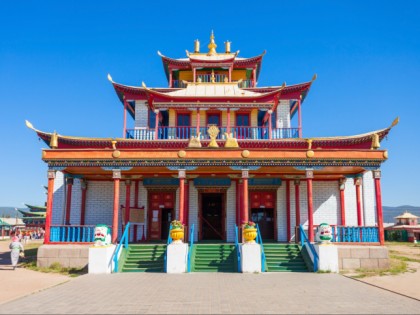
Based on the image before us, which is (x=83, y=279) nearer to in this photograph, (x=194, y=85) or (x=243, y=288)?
(x=243, y=288)

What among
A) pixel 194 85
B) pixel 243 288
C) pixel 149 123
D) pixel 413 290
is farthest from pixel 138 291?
pixel 194 85

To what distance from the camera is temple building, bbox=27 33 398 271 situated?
15.2m

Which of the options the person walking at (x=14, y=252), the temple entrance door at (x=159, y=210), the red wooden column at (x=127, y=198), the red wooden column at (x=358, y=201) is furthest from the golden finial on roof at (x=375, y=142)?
the person walking at (x=14, y=252)

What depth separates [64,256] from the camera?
14.6 metres

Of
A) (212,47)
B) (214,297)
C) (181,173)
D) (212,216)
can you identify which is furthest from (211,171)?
(212,47)

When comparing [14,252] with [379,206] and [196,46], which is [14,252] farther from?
[196,46]

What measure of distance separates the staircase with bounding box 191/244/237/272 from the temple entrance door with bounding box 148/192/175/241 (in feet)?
16.1

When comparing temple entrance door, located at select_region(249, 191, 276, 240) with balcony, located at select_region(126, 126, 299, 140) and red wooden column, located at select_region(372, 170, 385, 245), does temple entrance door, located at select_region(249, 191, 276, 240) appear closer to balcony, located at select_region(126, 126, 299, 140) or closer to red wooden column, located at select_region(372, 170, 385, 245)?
balcony, located at select_region(126, 126, 299, 140)

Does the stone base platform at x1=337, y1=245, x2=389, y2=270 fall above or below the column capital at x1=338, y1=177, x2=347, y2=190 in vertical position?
below

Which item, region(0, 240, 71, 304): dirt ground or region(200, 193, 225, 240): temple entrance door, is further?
region(200, 193, 225, 240): temple entrance door

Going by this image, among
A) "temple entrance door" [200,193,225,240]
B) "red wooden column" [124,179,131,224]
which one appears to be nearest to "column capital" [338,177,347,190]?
"temple entrance door" [200,193,225,240]

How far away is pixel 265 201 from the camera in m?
19.5

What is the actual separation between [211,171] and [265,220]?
476cm

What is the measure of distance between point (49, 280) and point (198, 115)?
1183 cm
